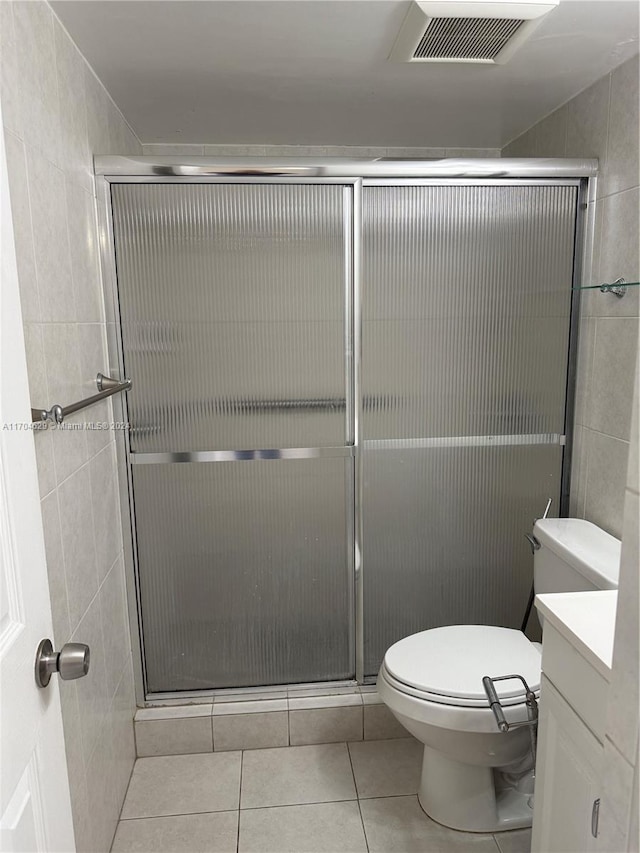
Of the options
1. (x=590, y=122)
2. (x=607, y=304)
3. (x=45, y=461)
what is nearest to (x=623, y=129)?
(x=590, y=122)

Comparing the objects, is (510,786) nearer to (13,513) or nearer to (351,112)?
(13,513)

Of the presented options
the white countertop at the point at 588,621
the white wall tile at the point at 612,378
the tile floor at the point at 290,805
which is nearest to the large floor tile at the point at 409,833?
the tile floor at the point at 290,805

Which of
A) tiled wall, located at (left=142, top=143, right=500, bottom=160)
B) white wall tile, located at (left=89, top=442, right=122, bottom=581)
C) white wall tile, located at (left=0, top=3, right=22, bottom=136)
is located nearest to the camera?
white wall tile, located at (left=0, top=3, right=22, bottom=136)

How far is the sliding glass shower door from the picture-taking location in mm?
1909

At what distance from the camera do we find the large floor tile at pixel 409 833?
167cm

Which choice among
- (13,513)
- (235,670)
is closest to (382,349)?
(235,670)

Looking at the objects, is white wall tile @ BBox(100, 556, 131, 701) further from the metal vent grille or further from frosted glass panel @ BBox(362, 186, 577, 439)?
the metal vent grille

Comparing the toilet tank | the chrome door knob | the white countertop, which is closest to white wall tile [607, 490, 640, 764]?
the white countertop

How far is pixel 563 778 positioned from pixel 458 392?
3.78 ft

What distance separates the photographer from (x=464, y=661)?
5.51ft

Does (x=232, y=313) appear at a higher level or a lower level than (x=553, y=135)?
lower

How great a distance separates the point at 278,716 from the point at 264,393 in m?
1.09

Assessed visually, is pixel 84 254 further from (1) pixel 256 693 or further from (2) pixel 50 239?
(1) pixel 256 693

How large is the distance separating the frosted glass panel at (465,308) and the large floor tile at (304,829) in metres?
1.14
